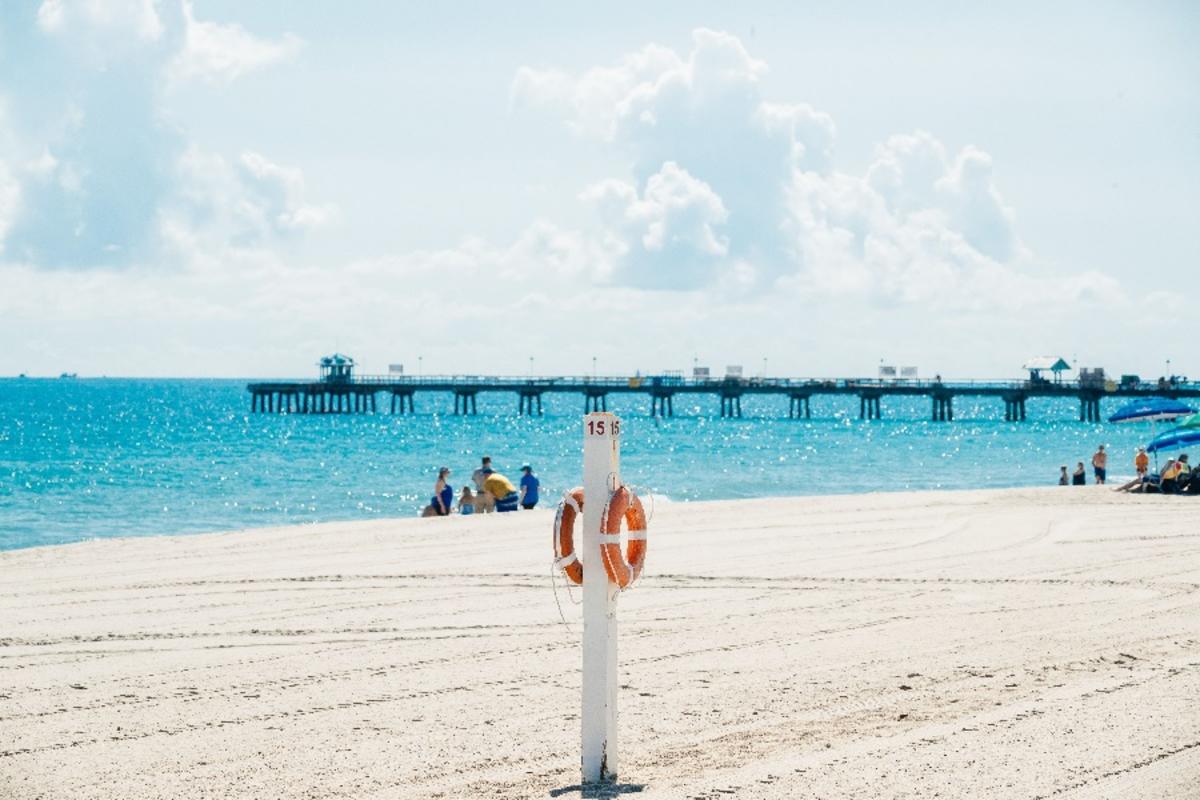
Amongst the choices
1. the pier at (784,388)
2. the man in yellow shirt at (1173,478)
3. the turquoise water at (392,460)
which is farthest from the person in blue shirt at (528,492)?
the pier at (784,388)

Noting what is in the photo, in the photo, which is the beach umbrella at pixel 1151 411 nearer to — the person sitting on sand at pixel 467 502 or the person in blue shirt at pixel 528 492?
the person in blue shirt at pixel 528 492

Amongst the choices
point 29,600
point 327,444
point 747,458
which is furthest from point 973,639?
point 327,444

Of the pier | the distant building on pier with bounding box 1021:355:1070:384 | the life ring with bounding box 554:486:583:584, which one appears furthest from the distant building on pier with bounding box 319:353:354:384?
the life ring with bounding box 554:486:583:584

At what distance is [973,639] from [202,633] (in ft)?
17.5

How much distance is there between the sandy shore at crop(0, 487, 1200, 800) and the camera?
6430 mm

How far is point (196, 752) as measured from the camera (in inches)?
268

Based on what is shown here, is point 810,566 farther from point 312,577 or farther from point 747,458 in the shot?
point 747,458

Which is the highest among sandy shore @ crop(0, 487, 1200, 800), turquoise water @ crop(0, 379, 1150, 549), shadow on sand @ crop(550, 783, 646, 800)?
sandy shore @ crop(0, 487, 1200, 800)

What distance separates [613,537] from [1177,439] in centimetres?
2006

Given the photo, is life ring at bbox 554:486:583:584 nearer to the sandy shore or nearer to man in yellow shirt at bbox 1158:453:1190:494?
the sandy shore

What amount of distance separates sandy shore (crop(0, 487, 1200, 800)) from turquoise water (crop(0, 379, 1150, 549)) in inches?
754

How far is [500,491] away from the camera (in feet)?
69.4

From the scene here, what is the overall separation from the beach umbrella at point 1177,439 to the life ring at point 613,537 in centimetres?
1952

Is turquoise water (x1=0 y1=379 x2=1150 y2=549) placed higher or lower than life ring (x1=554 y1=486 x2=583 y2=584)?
lower
